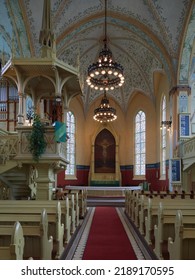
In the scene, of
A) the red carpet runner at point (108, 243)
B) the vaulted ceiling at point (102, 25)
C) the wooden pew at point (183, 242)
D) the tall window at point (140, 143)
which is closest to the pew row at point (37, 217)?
the red carpet runner at point (108, 243)

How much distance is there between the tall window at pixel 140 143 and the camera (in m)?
24.0

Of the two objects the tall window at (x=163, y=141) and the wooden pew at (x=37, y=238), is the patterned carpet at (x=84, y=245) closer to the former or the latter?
the wooden pew at (x=37, y=238)

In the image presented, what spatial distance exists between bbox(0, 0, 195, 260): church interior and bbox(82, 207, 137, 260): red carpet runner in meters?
0.06

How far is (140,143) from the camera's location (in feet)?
79.8

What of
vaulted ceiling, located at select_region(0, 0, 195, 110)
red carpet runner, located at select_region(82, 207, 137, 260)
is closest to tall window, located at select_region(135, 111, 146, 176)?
vaulted ceiling, located at select_region(0, 0, 195, 110)

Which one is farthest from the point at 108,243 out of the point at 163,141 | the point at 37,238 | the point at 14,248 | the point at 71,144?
the point at 71,144

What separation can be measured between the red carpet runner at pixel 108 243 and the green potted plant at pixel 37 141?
9.03 feet

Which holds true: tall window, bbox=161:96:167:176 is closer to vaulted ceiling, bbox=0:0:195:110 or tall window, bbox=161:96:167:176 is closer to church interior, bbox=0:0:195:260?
church interior, bbox=0:0:195:260

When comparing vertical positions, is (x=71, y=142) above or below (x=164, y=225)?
above

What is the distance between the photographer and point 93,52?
2166 cm

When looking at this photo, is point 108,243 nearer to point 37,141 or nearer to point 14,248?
point 14,248

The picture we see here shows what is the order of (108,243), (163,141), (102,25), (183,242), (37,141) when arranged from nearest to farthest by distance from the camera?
(183,242) → (108,243) → (37,141) → (102,25) → (163,141)

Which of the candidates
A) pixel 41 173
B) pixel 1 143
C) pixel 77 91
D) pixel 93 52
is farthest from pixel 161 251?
pixel 93 52

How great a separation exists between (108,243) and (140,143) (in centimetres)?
1801
